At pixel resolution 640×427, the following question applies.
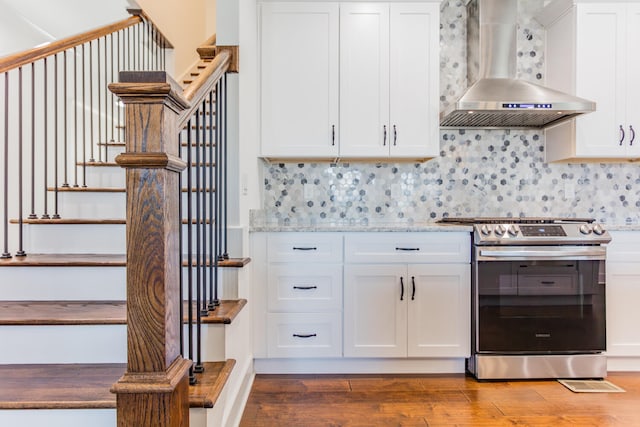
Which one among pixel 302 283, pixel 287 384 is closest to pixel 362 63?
pixel 302 283

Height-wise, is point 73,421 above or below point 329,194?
below

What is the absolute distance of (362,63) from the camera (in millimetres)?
2824

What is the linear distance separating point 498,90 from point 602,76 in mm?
748

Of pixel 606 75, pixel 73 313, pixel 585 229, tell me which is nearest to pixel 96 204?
pixel 73 313

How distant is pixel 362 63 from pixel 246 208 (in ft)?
4.36

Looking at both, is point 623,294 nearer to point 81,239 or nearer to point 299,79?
point 299,79

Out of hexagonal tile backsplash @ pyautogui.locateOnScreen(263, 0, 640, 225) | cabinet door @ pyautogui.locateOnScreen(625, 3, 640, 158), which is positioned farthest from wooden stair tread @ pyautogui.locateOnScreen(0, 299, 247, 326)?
cabinet door @ pyautogui.locateOnScreen(625, 3, 640, 158)

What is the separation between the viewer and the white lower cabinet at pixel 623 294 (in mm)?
2646

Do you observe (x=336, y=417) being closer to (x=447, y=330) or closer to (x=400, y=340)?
(x=400, y=340)

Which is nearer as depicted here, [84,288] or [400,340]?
[84,288]

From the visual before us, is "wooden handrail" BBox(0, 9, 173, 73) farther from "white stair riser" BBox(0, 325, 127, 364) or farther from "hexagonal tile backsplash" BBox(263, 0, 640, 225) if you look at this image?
"hexagonal tile backsplash" BBox(263, 0, 640, 225)

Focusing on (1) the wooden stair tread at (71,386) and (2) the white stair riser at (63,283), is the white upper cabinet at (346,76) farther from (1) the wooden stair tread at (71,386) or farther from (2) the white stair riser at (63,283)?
(1) the wooden stair tread at (71,386)

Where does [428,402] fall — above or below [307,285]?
below

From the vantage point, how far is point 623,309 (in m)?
2.65
